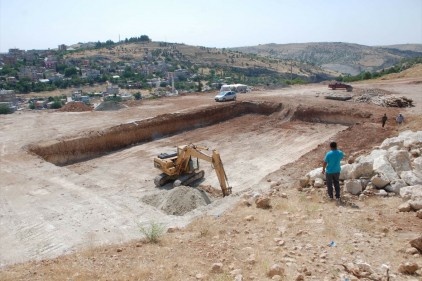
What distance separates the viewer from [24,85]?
73.6m

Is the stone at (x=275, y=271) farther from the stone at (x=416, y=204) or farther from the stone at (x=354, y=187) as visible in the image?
the stone at (x=354, y=187)

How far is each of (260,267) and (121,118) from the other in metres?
20.1

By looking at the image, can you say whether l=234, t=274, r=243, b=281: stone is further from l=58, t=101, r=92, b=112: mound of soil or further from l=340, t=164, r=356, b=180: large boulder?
l=58, t=101, r=92, b=112: mound of soil

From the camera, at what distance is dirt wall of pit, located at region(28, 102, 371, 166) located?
1980 centimetres

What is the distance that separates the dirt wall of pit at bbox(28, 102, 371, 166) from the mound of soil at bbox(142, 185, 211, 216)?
8.61 m

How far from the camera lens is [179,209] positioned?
12.1 metres

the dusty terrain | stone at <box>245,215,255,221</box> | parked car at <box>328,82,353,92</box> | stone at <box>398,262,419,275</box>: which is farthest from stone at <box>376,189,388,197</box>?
parked car at <box>328,82,353,92</box>

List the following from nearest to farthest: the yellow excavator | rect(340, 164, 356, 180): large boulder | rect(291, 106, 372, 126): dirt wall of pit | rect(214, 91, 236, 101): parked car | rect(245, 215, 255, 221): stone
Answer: rect(245, 215, 255, 221): stone, rect(340, 164, 356, 180): large boulder, the yellow excavator, rect(291, 106, 372, 126): dirt wall of pit, rect(214, 91, 236, 101): parked car

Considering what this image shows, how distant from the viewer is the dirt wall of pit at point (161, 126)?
19.8 metres

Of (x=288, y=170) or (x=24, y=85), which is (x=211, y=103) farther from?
(x=24, y=85)

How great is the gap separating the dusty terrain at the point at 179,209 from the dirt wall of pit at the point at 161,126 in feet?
0.24

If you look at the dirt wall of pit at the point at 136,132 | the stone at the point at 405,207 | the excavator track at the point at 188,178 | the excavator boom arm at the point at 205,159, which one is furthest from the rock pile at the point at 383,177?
the dirt wall of pit at the point at 136,132

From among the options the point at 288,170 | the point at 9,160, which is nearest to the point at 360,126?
the point at 288,170

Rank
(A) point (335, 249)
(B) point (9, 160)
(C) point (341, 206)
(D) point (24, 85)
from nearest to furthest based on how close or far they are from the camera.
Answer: (A) point (335, 249) < (C) point (341, 206) < (B) point (9, 160) < (D) point (24, 85)
